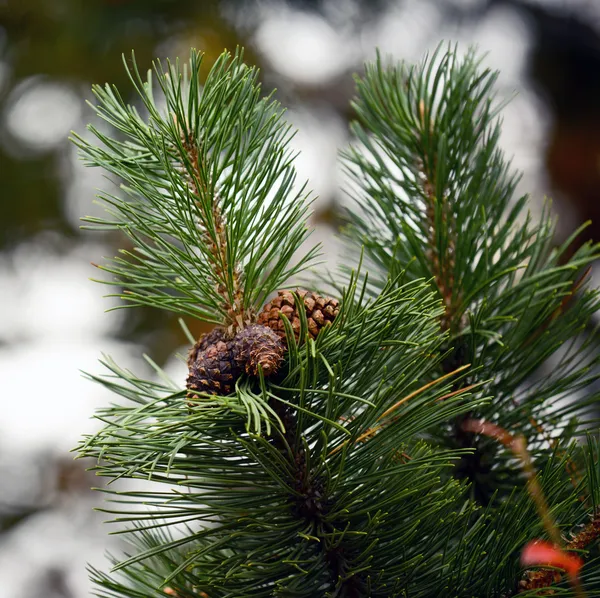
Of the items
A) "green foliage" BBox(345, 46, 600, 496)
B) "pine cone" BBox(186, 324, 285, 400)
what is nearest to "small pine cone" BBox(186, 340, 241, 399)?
"pine cone" BBox(186, 324, 285, 400)

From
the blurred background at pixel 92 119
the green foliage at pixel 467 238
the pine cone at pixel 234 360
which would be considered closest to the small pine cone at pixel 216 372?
the pine cone at pixel 234 360

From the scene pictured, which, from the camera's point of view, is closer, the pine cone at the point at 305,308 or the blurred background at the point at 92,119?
the pine cone at the point at 305,308

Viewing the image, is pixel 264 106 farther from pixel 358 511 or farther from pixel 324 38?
pixel 324 38

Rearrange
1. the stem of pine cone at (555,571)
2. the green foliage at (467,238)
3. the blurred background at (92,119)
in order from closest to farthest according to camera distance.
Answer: the stem of pine cone at (555,571), the green foliage at (467,238), the blurred background at (92,119)

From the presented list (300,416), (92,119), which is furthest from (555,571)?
(92,119)

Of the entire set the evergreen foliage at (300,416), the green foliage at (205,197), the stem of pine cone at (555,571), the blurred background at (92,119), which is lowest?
the stem of pine cone at (555,571)

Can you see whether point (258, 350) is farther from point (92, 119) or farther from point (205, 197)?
point (92, 119)

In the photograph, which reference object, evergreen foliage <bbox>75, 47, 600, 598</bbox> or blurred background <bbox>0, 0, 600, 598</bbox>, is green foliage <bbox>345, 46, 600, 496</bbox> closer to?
evergreen foliage <bbox>75, 47, 600, 598</bbox>

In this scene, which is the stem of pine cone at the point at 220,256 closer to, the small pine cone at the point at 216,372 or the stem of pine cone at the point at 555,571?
the small pine cone at the point at 216,372
